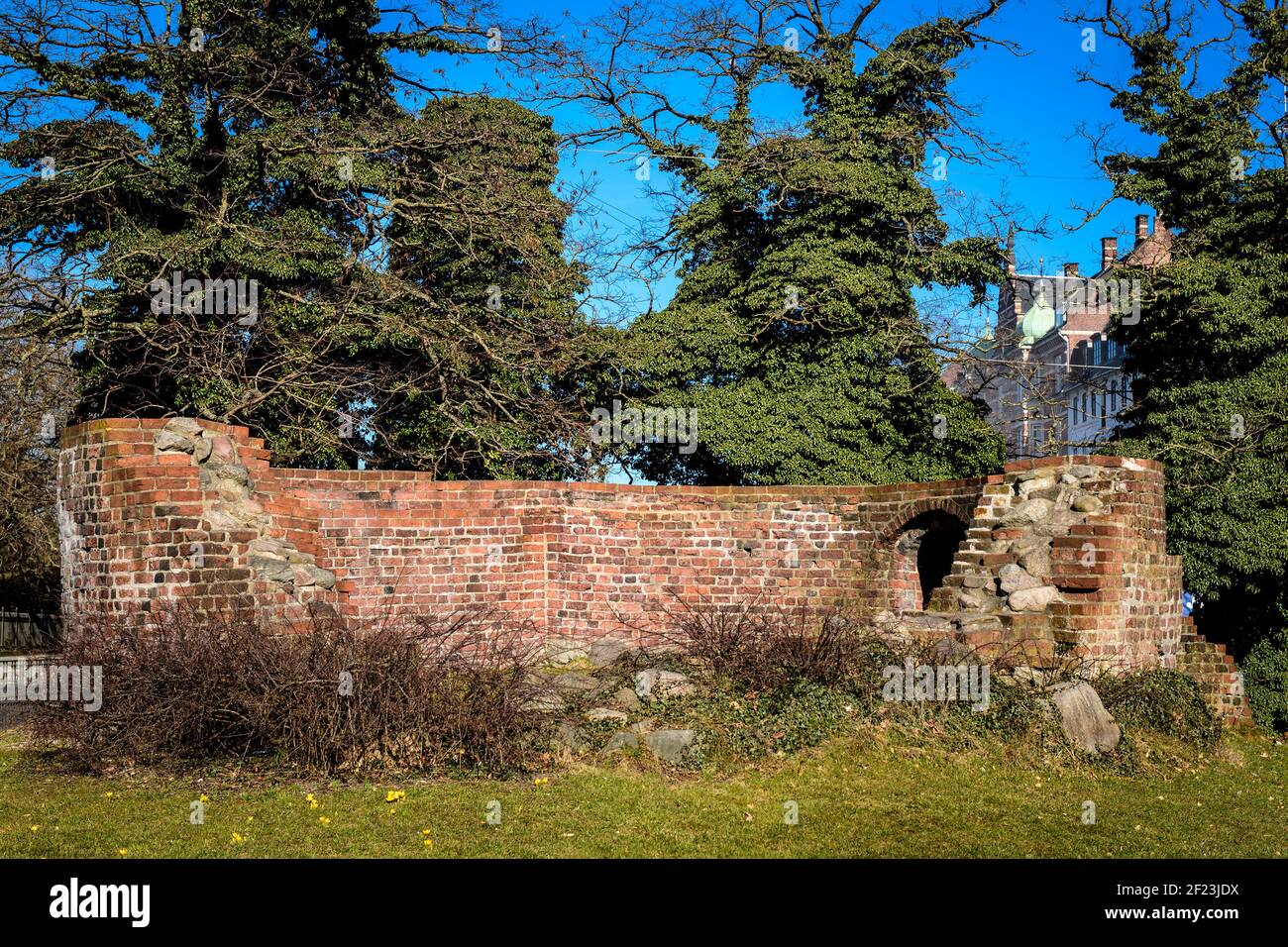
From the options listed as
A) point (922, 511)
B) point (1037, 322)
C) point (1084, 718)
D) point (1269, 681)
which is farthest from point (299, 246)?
point (1037, 322)

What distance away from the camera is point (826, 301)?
1847 cm

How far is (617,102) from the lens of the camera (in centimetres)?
2109

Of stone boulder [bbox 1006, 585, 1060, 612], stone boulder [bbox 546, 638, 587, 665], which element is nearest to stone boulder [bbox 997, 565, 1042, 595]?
stone boulder [bbox 1006, 585, 1060, 612]

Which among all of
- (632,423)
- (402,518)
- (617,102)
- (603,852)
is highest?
(617,102)

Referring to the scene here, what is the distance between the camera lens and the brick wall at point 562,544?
10844 mm

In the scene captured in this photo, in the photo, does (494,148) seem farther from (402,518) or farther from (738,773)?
(738,773)

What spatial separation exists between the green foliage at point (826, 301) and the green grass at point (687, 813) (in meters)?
9.33

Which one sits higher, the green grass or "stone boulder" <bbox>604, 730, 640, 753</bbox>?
"stone boulder" <bbox>604, 730, 640, 753</bbox>

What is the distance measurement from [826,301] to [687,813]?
473 inches

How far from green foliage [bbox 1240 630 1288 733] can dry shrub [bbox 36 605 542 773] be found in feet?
36.6

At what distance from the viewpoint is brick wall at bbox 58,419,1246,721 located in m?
10.8

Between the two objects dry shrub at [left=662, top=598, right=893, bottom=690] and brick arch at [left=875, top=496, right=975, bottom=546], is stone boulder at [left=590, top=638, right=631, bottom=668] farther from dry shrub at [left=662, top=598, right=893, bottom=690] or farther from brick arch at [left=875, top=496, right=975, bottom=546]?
brick arch at [left=875, top=496, right=975, bottom=546]
